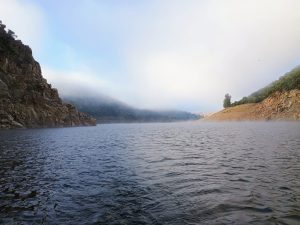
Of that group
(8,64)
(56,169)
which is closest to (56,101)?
(8,64)

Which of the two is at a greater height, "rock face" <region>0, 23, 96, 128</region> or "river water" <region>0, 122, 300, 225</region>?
"rock face" <region>0, 23, 96, 128</region>

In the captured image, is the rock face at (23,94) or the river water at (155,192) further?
the rock face at (23,94)

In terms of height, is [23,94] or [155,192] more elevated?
[23,94]

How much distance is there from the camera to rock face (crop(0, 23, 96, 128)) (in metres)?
130

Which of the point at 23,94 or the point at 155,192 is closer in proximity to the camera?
the point at 155,192

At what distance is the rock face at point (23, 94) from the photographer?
130 m

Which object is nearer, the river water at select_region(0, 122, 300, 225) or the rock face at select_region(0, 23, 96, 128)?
the river water at select_region(0, 122, 300, 225)

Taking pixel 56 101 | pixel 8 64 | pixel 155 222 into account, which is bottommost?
pixel 155 222

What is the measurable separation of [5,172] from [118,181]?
11.9 m

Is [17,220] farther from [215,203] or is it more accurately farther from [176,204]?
[215,203]

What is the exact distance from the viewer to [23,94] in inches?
5600

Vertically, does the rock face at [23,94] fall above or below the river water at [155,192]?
above

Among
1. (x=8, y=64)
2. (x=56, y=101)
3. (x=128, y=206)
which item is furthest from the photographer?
(x=56, y=101)

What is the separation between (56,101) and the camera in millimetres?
174500
